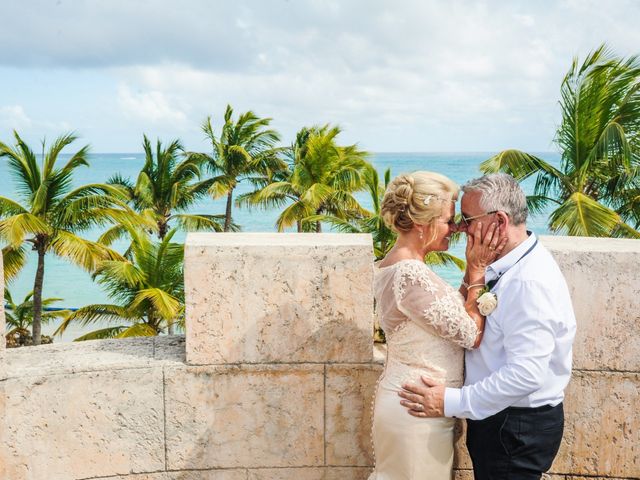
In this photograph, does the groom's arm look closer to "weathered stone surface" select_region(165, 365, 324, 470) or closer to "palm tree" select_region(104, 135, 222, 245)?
"weathered stone surface" select_region(165, 365, 324, 470)

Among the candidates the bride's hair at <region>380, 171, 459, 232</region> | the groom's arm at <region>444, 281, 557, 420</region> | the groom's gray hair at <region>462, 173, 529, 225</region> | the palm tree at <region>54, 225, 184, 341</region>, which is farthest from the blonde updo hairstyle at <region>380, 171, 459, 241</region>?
the palm tree at <region>54, 225, 184, 341</region>

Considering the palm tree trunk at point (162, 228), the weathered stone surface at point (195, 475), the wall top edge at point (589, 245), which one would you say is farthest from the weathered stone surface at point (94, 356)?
the palm tree trunk at point (162, 228)

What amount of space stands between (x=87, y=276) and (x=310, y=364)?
5620cm

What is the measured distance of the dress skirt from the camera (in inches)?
105

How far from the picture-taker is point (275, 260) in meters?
3.08

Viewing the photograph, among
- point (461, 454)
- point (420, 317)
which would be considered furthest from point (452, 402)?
point (461, 454)

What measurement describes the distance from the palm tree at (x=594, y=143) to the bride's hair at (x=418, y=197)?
17.4m

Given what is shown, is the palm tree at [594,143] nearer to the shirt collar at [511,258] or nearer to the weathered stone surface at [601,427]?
the weathered stone surface at [601,427]

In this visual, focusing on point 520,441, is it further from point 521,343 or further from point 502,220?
point 502,220

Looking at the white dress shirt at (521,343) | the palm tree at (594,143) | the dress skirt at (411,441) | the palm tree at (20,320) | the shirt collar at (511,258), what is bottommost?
the palm tree at (20,320)

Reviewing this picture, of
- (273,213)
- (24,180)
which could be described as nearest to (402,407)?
(24,180)

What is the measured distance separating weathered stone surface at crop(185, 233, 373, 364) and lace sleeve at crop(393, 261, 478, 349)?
515 mm

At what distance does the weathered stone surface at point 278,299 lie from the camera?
3.07 metres

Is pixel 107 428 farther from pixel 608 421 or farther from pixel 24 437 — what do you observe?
pixel 608 421
